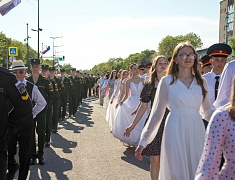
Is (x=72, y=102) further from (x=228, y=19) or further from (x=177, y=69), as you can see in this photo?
(x=228, y=19)

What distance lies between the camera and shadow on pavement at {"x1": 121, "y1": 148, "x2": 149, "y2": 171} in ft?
26.7

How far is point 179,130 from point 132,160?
4.55m

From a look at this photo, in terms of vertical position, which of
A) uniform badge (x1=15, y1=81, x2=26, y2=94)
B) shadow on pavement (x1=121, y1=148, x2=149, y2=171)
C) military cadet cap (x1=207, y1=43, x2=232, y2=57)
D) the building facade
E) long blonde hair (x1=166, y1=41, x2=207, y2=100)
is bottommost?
shadow on pavement (x1=121, y1=148, x2=149, y2=171)

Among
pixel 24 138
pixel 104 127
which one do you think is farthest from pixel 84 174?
pixel 104 127

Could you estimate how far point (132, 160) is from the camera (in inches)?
340

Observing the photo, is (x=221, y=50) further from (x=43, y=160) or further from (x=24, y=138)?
(x=43, y=160)

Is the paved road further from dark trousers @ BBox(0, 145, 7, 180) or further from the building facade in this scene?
the building facade

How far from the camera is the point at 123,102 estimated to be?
1042 cm

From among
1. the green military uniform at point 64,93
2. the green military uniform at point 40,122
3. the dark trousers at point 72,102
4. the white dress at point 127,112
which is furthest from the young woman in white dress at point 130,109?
the dark trousers at point 72,102

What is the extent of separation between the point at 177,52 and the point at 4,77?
1855 mm

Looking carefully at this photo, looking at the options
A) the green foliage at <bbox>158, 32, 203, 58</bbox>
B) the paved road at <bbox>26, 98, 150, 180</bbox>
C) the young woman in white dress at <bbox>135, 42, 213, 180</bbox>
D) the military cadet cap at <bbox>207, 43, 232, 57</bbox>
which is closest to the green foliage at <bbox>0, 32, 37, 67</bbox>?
the paved road at <bbox>26, 98, 150, 180</bbox>

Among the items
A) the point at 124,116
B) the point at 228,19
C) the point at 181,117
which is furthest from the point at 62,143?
the point at 228,19

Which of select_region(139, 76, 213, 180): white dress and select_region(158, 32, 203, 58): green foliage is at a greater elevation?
select_region(158, 32, 203, 58): green foliage

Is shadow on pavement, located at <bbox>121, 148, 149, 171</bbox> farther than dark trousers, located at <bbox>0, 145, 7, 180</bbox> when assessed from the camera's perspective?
Yes
